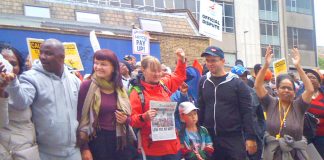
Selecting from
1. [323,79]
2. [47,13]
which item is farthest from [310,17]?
[323,79]

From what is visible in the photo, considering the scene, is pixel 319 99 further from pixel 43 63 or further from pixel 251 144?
pixel 43 63

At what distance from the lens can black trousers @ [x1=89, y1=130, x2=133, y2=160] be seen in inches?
199

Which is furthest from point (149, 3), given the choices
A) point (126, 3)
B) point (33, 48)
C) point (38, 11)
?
point (33, 48)

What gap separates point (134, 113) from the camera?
5461 mm

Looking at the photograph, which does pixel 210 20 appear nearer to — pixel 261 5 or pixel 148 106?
pixel 148 106

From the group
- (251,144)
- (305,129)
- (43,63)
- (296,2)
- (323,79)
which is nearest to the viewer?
(43,63)

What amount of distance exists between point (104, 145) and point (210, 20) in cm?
533

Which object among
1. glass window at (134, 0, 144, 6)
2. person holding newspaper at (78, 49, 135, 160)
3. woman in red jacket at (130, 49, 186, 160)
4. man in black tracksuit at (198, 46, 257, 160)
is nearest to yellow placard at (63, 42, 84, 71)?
woman in red jacket at (130, 49, 186, 160)

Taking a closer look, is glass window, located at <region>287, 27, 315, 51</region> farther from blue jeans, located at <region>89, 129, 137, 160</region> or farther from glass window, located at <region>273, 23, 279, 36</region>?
blue jeans, located at <region>89, 129, 137, 160</region>

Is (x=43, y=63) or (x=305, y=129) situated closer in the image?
(x=43, y=63)

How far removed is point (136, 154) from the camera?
5.86 metres

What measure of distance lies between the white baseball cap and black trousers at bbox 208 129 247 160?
1.19 ft

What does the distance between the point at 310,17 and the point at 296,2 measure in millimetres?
2219

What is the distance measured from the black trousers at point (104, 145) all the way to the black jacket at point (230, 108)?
154cm
